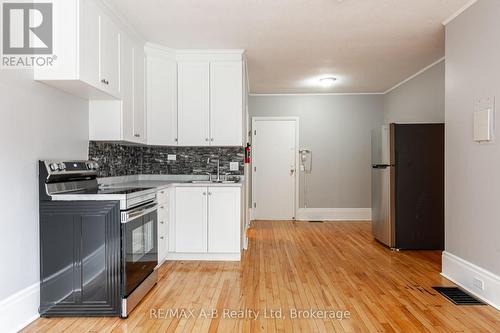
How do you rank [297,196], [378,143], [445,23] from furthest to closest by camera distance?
[297,196], [378,143], [445,23]

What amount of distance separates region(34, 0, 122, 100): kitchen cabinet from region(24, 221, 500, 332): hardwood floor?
1755 millimetres

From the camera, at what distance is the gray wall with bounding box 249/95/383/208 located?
671cm

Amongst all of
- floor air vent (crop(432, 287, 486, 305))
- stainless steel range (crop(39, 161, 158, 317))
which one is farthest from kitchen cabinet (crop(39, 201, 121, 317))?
floor air vent (crop(432, 287, 486, 305))

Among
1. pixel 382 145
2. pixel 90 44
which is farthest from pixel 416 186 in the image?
pixel 90 44

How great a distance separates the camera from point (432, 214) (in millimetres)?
4363

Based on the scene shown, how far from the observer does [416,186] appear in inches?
173

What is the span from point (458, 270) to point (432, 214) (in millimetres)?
1364

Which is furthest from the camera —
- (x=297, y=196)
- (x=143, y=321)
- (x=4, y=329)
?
(x=297, y=196)

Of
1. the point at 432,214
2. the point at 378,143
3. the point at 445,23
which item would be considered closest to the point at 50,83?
the point at 445,23

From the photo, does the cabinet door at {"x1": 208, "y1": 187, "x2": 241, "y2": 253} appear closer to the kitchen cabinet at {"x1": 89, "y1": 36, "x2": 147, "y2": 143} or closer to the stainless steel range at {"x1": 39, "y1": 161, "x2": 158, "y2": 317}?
the kitchen cabinet at {"x1": 89, "y1": 36, "x2": 147, "y2": 143}

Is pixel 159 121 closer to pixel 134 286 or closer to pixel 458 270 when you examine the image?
pixel 134 286

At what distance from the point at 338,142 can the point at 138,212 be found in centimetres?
493

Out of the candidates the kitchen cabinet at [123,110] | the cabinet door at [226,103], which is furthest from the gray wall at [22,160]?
the cabinet door at [226,103]

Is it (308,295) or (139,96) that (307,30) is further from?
(308,295)
